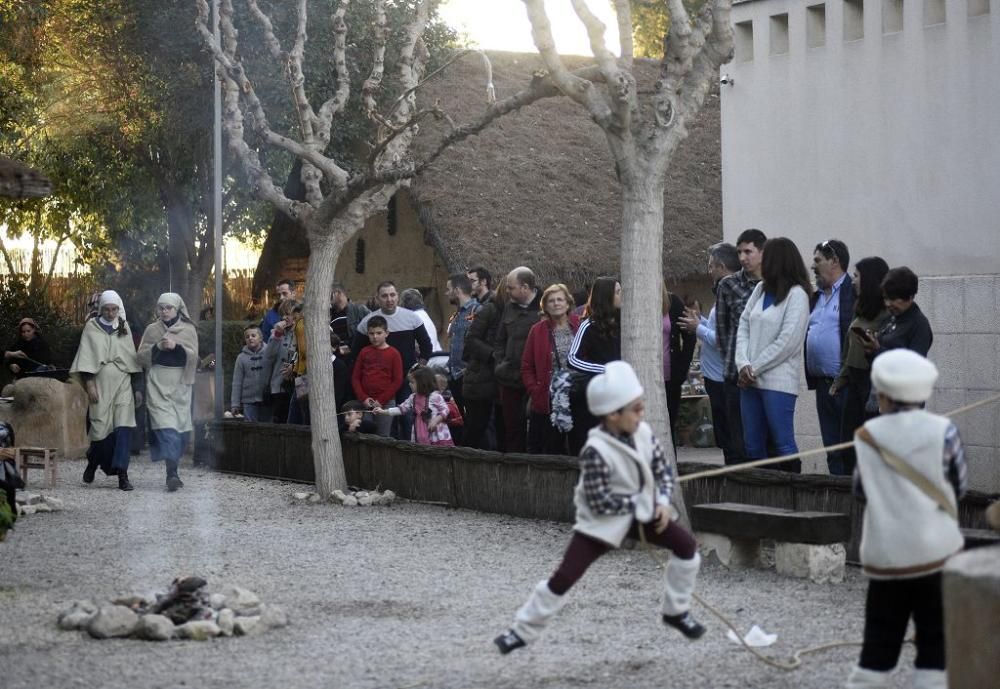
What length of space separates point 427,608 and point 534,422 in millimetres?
4540

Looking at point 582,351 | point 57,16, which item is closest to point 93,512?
point 582,351

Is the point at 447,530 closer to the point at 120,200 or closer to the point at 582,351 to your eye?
the point at 582,351

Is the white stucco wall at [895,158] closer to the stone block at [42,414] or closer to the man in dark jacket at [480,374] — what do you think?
the man in dark jacket at [480,374]

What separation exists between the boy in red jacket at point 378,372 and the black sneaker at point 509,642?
29.1 ft

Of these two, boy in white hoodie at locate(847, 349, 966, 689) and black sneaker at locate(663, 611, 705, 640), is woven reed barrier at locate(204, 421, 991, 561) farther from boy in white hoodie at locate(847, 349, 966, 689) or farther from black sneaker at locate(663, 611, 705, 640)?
boy in white hoodie at locate(847, 349, 966, 689)

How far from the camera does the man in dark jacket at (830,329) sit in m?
11.7

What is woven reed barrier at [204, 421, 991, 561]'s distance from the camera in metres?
10.5

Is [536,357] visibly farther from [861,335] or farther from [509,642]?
[509,642]

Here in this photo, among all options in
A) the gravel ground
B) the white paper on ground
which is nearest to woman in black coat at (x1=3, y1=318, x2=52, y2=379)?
the gravel ground

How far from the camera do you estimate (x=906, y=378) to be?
628 centimetres

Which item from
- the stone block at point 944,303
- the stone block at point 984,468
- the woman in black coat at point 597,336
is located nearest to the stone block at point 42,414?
the woman in black coat at point 597,336

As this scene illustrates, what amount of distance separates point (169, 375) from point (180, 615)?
820cm

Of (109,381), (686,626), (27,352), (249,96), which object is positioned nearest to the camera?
(686,626)

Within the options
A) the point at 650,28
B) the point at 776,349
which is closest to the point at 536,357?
the point at 776,349
